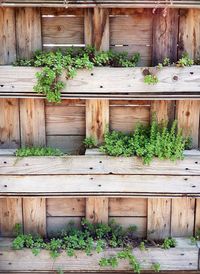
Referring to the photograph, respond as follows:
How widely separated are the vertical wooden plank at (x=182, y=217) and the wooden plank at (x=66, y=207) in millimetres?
752

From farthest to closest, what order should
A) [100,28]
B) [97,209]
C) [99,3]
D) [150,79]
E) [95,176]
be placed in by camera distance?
[97,209], [95,176], [100,28], [150,79], [99,3]

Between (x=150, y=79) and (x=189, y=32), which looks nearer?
(x=150, y=79)

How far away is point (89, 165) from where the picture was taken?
3.20 meters

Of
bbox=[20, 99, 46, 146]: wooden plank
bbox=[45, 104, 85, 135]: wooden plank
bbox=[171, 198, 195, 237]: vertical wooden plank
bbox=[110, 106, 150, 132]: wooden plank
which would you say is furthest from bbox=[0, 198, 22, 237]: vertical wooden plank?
bbox=[171, 198, 195, 237]: vertical wooden plank

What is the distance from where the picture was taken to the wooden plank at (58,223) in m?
3.53

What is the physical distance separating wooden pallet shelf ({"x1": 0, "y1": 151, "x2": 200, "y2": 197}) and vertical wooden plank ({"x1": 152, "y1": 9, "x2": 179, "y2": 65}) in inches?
30.7

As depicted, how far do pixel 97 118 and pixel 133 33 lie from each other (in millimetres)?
699

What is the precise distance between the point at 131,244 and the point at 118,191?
0.49 metres

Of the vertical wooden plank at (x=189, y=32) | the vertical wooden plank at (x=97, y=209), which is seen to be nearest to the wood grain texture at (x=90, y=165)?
the vertical wooden plank at (x=97, y=209)

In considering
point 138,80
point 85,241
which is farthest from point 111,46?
point 85,241

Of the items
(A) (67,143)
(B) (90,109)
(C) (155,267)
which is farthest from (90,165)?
(C) (155,267)

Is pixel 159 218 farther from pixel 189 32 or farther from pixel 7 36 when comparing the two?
pixel 7 36

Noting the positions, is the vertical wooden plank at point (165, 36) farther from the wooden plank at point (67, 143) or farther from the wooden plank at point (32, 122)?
the wooden plank at point (32, 122)

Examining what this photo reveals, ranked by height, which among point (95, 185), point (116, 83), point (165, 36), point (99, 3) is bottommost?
point (95, 185)
